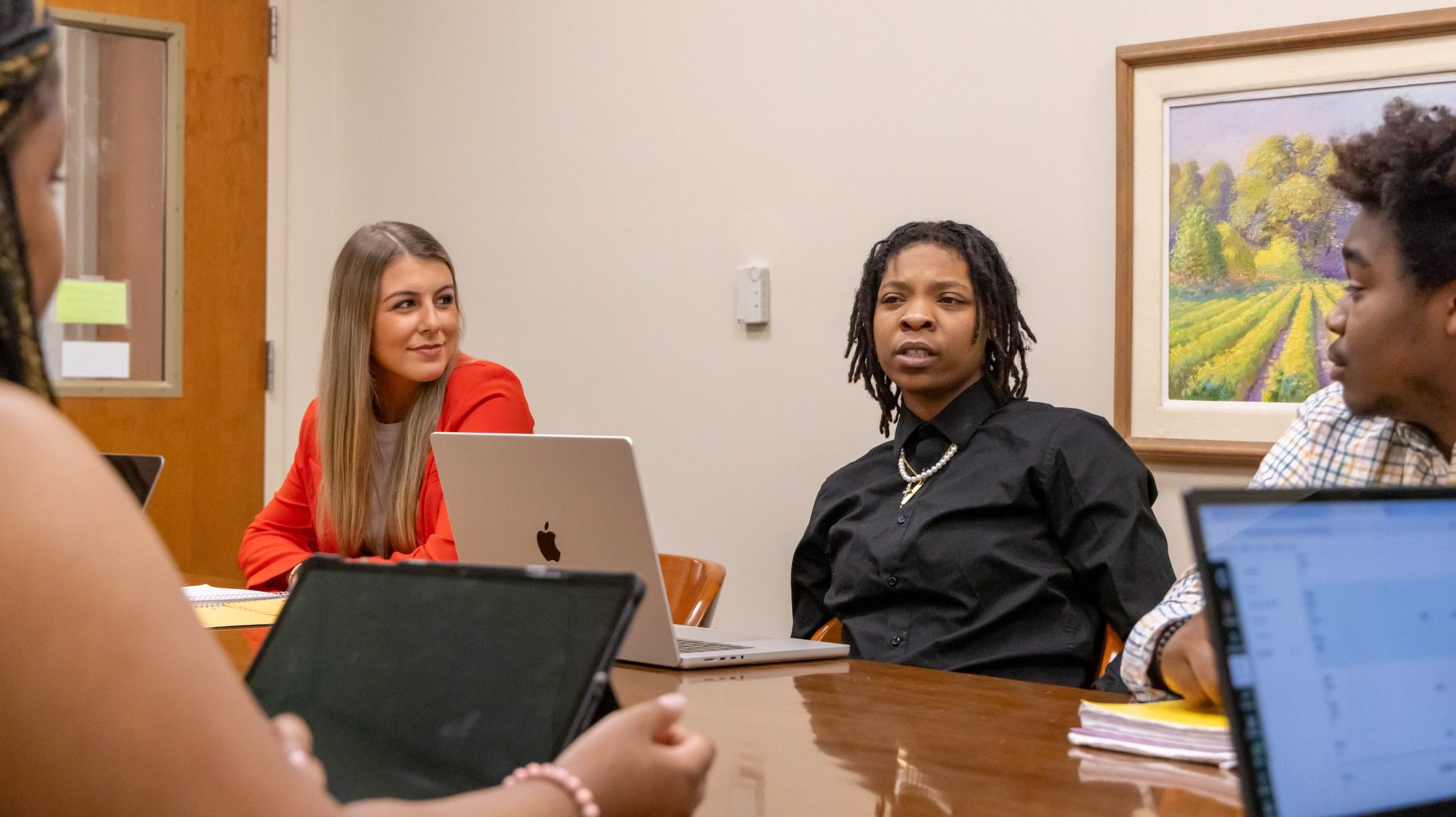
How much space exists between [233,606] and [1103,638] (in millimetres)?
1416

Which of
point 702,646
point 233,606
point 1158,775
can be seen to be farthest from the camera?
point 233,606

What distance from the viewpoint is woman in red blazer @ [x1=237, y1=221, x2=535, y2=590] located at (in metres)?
2.60

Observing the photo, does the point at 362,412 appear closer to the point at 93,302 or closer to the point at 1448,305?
the point at 93,302

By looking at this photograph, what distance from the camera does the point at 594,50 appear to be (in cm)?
368

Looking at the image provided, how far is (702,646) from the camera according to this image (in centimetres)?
191

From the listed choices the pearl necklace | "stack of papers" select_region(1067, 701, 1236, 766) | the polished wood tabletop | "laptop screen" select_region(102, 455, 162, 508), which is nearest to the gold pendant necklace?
the pearl necklace

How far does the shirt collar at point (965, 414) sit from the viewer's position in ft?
7.86

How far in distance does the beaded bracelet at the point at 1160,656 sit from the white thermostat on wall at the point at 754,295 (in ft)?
6.44

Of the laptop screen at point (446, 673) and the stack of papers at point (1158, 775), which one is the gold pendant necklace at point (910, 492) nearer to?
the stack of papers at point (1158, 775)

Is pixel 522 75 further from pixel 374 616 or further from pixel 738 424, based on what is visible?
pixel 374 616

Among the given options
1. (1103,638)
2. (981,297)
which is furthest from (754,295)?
(1103,638)

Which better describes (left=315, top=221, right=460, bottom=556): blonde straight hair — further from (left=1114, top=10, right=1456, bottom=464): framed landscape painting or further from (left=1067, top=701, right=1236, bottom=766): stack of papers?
(left=1067, top=701, right=1236, bottom=766): stack of papers

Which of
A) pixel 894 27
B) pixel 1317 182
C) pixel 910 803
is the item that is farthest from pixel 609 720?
pixel 894 27

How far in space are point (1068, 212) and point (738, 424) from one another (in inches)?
38.4
